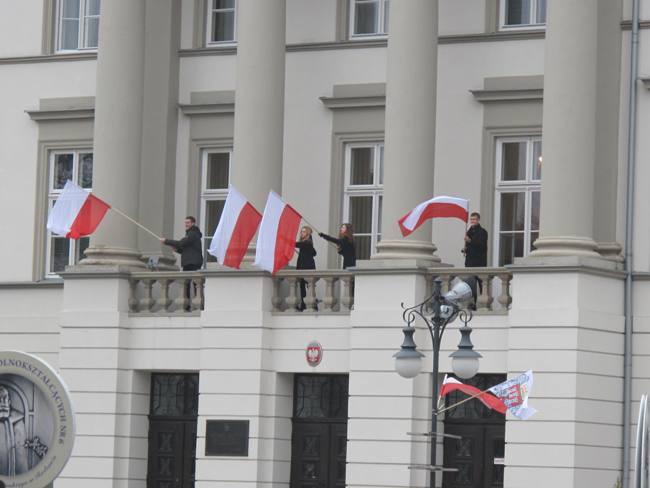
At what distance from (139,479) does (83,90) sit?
7.31m

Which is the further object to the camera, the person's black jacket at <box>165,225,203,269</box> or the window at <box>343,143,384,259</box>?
the window at <box>343,143,384,259</box>

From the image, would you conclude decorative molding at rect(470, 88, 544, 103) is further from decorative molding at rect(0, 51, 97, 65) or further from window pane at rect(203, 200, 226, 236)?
decorative molding at rect(0, 51, 97, 65)

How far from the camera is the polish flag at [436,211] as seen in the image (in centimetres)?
3247

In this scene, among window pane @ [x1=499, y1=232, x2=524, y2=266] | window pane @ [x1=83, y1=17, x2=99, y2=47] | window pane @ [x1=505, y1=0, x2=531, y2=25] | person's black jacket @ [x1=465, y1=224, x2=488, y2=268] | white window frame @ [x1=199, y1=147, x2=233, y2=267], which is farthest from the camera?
window pane @ [x1=83, y1=17, x2=99, y2=47]

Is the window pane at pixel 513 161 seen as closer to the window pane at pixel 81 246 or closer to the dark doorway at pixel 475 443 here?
the dark doorway at pixel 475 443

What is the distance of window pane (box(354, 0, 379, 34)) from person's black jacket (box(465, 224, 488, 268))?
4.80 m

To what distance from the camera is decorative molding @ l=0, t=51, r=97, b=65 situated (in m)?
38.4

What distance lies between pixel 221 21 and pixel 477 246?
290 inches

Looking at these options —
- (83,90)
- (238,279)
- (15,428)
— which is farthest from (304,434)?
(15,428)

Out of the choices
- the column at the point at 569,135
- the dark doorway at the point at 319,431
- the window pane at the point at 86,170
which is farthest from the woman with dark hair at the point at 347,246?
the window pane at the point at 86,170

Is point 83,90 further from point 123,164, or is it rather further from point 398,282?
point 398,282

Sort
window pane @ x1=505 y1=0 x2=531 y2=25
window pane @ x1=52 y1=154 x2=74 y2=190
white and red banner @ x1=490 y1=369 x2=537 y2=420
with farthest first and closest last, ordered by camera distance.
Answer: window pane @ x1=52 y1=154 x2=74 y2=190 → window pane @ x1=505 y1=0 x2=531 y2=25 → white and red banner @ x1=490 y1=369 x2=537 y2=420

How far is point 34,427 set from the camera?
1972 cm

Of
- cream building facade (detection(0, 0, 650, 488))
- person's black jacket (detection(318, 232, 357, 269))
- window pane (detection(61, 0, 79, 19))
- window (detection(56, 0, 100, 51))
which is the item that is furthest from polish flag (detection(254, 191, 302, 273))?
window pane (detection(61, 0, 79, 19))
